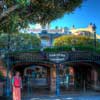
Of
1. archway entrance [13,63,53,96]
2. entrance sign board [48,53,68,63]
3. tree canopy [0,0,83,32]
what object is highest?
tree canopy [0,0,83,32]

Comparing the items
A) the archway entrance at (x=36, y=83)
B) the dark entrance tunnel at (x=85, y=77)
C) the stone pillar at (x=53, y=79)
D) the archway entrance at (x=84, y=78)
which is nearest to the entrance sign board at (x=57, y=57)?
the stone pillar at (x=53, y=79)

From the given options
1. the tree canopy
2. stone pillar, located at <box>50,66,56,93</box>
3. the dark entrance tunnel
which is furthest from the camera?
the dark entrance tunnel

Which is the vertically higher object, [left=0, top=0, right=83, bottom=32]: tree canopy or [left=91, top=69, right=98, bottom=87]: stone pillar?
[left=0, top=0, right=83, bottom=32]: tree canopy

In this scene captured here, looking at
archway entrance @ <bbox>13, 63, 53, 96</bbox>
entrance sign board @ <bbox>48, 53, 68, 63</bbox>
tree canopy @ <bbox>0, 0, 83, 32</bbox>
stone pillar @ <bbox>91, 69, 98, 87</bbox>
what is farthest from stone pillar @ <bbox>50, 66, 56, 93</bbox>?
tree canopy @ <bbox>0, 0, 83, 32</bbox>

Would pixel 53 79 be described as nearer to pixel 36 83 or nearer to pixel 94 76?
pixel 94 76

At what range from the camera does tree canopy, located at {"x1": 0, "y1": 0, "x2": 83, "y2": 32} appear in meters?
14.3

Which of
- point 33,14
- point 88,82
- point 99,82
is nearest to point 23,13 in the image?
point 33,14

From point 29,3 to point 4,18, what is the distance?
1386 mm

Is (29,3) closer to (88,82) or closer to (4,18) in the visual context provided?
(4,18)

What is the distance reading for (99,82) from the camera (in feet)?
89.7

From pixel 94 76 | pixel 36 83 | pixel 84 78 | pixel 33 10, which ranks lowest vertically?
pixel 36 83

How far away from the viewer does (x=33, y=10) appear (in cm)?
1555

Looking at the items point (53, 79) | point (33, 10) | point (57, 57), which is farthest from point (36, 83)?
point (33, 10)

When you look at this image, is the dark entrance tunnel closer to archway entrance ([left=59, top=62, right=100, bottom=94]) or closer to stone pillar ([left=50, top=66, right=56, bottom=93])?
archway entrance ([left=59, top=62, right=100, bottom=94])
